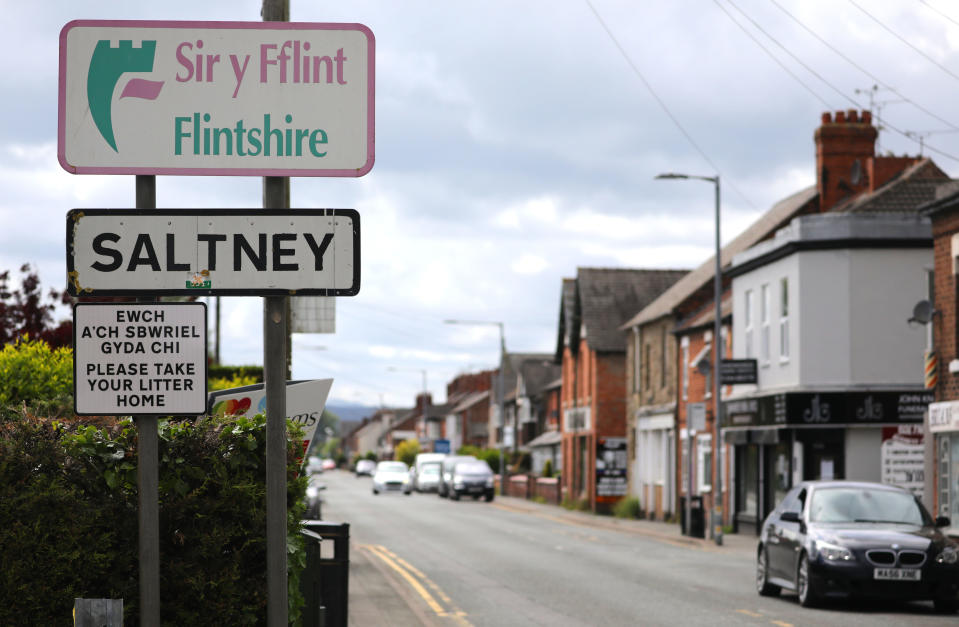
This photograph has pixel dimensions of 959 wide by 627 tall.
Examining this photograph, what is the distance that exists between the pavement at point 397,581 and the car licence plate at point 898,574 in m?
4.92

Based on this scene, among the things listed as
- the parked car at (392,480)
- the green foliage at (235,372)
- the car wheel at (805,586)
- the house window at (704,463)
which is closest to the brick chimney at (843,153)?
the house window at (704,463)

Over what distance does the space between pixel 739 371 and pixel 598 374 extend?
21.0 meters

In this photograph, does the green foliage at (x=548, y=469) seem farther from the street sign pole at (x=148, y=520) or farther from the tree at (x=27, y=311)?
the street sign pole at (x=148, y=520)

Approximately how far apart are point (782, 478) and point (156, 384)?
2817 cm

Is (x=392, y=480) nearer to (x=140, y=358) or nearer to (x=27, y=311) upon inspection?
(x=27, y=311)

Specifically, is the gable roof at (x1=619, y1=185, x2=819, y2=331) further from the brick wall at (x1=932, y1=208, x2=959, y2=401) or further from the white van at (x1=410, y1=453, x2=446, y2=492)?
the white van at (x1=410, y1=453, x2=446, y2=492)

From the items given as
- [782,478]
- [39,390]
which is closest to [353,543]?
Result: [782,478]

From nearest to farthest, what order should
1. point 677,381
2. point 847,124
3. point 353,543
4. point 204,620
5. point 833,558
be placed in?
point 204,620 → point 833,558 → point 353,543 → point 847,124 → point 677,381

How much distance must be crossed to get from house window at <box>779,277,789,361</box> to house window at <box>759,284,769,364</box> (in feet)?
2.91

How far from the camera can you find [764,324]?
33.7m

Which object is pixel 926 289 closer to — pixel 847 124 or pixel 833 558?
pixel 847 124

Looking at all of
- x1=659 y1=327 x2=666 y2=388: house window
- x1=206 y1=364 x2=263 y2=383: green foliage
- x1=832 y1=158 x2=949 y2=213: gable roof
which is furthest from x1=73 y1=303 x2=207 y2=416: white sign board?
x1=659 y1=327 x2=666 y2=388: house window

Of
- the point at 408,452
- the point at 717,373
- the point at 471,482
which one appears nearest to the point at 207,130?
the point at 717,373

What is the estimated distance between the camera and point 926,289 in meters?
30.3
